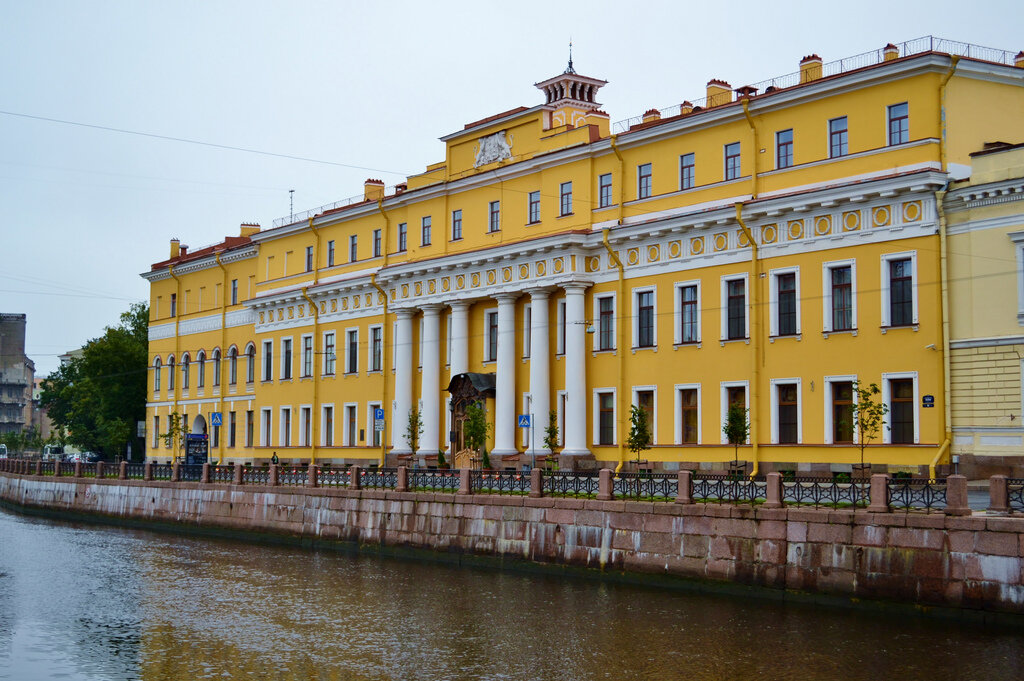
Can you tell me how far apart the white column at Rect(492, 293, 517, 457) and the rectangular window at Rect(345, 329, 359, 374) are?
9.37 m

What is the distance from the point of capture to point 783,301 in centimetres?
3416

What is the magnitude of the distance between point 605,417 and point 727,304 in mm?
6078

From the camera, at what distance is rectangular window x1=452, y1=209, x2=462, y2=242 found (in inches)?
1781

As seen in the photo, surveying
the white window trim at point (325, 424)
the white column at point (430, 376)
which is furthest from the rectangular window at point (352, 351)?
the white column at point (430, 376)

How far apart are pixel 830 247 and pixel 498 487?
10690 millimetres

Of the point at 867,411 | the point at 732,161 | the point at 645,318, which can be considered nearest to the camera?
the point at 867,411

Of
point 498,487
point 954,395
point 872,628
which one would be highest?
point 954,395

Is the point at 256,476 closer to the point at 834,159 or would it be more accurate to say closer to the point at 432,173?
the point at 432,173

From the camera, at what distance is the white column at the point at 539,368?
40631 millimetres

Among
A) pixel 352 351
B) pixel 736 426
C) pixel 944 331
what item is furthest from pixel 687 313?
pixel 352 351

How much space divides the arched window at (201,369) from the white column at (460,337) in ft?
65.9

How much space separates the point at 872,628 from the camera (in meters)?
20.9

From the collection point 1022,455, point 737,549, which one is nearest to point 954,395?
point 1022,455

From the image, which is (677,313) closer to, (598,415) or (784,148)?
(598,415)
